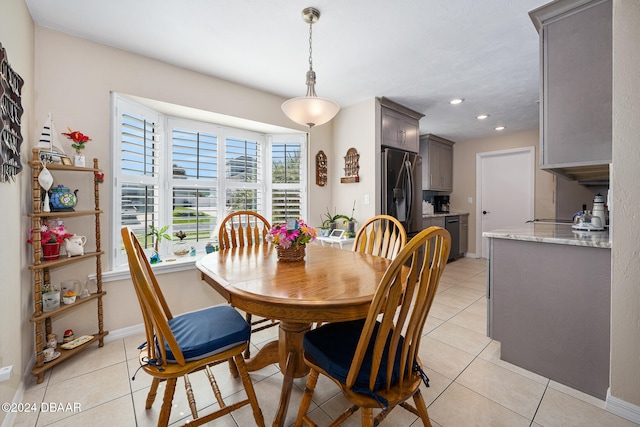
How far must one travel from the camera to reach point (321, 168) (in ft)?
11.8

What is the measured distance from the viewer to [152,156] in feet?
8.38

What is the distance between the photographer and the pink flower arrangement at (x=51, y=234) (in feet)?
5.70

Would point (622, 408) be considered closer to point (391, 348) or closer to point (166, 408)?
point (391, 348)

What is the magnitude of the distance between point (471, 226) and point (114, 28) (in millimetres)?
5810

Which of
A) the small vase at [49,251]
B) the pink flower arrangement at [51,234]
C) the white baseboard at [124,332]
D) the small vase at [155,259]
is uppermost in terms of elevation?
the pink flower arrangement at [51,234]

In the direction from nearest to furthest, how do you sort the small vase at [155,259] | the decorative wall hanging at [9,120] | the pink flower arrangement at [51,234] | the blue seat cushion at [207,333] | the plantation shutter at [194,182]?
1. the blue seat cushion at [207,333]
2. the decorative wall hanging at [9,120]
3. the pink flower arrangement at [51,234]
4. the small vase at [155,259]
5. the plantation shutter at [194,182]

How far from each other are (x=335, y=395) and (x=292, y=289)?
84 cm

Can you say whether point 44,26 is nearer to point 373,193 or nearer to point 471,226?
point 373,193

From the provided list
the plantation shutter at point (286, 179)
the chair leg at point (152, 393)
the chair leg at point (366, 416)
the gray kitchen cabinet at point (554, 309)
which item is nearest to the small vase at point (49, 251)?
the chair leg at point (152, 393)

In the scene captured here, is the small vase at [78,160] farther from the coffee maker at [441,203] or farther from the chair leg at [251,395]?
the coffee maker at [441,203]

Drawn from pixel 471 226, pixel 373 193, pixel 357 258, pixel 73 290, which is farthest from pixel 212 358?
pixel 471 226

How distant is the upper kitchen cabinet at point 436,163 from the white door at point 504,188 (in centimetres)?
52

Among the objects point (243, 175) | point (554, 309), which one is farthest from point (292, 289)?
point (243, 175)

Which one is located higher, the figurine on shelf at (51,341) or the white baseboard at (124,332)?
the figurine on shelf at (51,341)
